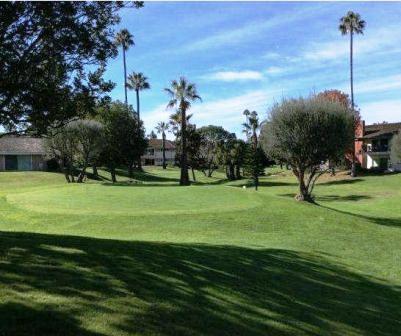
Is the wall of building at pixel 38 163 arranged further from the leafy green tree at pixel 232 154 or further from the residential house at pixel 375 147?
the residential house at pixel 375 147

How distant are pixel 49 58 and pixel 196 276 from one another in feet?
18.4

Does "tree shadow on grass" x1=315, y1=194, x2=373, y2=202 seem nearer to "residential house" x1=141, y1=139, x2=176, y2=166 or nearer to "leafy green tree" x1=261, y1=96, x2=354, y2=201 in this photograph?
"leafy green tree" x1=261, y1=96, x2=354, y2=201

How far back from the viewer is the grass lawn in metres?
6.73

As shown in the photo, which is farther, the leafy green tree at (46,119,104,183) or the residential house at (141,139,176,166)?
the residential house at (141,139,176,166)

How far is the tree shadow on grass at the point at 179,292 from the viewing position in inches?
262

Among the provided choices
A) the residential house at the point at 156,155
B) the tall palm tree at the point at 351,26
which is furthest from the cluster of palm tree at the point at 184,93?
the residential house at the point at 156,155

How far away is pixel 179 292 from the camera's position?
8180 mm

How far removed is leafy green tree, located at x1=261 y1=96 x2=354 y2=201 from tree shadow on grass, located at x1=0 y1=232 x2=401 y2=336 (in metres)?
18.2

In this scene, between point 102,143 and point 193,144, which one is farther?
point 193,144

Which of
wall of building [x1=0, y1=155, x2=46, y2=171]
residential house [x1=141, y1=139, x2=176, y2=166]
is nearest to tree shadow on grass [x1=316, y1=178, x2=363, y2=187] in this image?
wall of building [x1=0, y1=155, x2=46, y2=171]

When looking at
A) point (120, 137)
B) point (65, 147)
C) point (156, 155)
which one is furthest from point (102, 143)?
point (156, 155)

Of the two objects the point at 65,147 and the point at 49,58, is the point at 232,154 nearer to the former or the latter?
the point at 65,147

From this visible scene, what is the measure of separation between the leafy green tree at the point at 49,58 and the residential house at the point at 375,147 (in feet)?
231

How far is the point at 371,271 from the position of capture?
14.2 metres
